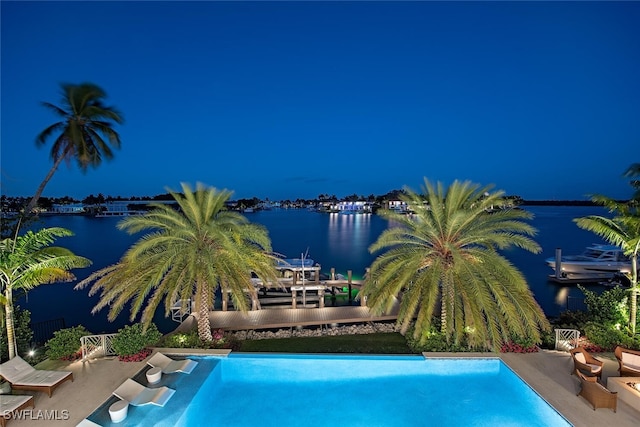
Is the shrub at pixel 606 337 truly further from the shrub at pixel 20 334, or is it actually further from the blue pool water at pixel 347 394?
the shrub at pixel 20 334

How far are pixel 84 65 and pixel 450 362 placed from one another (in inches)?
1067

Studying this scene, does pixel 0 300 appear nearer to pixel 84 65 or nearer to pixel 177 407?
pixel 177 407

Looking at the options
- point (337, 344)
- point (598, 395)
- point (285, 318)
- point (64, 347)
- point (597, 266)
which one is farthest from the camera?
point (597, 266)

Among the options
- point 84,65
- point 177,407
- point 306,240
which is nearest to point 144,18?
point 84,65

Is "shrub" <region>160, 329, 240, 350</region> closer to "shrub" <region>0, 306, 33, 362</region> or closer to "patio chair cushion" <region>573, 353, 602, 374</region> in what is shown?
"shrub" <region>0, 306, 33, 362</region>

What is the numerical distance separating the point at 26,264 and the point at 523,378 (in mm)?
12278

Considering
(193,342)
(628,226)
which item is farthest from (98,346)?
(628,226)

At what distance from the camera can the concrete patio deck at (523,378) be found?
662 centimetres

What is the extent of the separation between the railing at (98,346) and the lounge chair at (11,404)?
7.49 feet

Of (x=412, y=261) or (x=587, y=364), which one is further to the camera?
(x=412, y=261)

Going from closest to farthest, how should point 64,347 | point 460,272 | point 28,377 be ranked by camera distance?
1. point 28,377
2. point 64,347
3. point 460,272

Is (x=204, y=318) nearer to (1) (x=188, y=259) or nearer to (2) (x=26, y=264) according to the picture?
(1) (x=188, y=259)

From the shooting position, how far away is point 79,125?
12930 millimetres

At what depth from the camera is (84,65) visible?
74.6 feet
